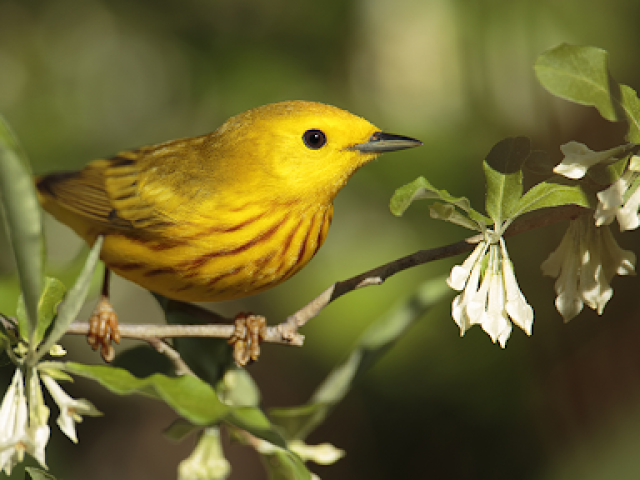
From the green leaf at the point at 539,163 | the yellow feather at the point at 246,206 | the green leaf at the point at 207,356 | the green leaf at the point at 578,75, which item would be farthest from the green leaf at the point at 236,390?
the green leaf at the point at 578,75

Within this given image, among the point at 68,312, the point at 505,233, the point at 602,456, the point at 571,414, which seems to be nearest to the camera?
the point at 68,312

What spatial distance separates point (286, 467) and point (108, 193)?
1.40 metres

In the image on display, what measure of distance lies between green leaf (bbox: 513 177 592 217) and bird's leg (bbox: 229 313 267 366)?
0.93m

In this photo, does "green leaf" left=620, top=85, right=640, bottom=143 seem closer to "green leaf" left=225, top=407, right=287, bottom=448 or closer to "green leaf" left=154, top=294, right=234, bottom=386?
"green leaf" left=225, top=407, right=287, bottom=448

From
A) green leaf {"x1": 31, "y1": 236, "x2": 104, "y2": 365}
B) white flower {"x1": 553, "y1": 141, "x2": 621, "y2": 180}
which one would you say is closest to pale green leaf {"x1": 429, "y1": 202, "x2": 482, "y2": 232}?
white flower {"x1": 553, "y1": 141, "x2": 621, "y2": 180}

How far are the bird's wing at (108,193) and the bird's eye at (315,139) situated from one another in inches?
19.1

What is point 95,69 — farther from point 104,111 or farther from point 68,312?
point 68,312

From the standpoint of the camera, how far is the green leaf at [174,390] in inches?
37.8

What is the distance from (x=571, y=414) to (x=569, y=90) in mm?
1866

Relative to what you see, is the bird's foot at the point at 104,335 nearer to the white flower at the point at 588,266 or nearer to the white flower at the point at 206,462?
the white flower at the point at 206,462

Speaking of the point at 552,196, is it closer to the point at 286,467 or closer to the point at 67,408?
the point at 286,467

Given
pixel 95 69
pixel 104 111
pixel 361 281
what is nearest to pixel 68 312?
pixel 361 281

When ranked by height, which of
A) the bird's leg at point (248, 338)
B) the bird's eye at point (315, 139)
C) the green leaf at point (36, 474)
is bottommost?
the bird's leg at point (248, 338)

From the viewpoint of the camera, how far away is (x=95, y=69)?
3650 mm
